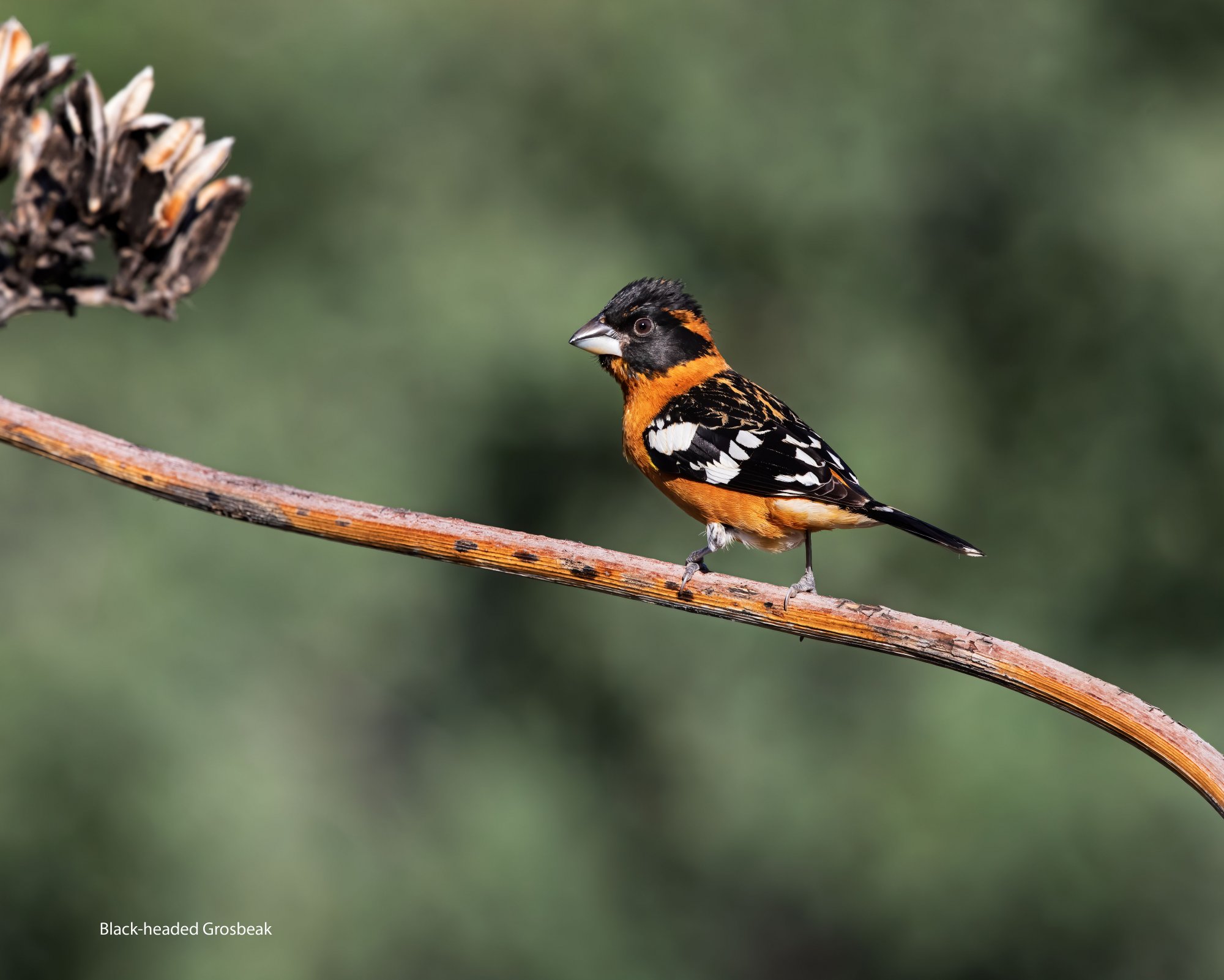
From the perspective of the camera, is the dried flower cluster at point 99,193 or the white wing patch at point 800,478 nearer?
the dried flower cluster at point 99,193

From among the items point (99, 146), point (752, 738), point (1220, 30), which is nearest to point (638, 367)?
point (99, 146)

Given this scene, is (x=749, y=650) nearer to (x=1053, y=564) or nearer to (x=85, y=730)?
(x=1053, y=564)

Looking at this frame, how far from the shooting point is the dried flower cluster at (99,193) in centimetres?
208

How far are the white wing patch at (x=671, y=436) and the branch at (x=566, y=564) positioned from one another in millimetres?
1228

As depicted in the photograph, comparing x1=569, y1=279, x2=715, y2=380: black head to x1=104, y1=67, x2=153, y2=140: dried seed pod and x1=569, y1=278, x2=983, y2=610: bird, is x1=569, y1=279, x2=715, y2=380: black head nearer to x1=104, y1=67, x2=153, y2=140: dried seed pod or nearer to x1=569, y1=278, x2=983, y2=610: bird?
x1=569, y1=278, x2=983, y2=610: bird

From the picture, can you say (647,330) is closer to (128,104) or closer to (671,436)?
(671,436)

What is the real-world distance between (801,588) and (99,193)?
1820 mm

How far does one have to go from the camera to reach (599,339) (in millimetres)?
3662

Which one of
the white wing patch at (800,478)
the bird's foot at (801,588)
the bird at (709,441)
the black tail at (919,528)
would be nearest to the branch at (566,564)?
the bird's foot at (801,588)

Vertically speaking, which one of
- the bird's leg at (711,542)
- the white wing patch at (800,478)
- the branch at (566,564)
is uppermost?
the white wing patch at (800,478)

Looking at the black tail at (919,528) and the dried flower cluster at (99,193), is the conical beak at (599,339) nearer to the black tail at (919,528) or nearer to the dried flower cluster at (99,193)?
the black tail at (919,528)

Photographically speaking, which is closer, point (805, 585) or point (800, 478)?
point (805, 585)

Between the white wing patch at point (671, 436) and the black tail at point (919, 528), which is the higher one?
the white wing patch at point (671, 436)

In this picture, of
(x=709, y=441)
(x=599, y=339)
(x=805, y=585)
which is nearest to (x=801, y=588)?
(x=805, y=585)
